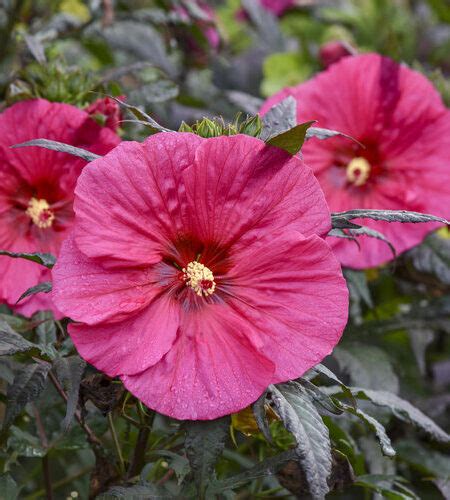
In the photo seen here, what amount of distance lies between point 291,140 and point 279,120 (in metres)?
0.12

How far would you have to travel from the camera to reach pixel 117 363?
809mm

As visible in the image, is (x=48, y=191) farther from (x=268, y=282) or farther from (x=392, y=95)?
(x=392, y=95)

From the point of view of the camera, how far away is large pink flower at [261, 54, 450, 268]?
1.32m

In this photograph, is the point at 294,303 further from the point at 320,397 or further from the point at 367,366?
the point at 367,366

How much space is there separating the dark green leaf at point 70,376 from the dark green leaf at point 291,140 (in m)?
0.29

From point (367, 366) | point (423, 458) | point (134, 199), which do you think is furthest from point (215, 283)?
point (423, 458)

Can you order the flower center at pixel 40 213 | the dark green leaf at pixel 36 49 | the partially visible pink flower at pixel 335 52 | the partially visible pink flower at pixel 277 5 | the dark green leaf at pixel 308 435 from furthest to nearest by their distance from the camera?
the partially visible pink flower at pixel 277 5 → the partially visible pink flower at pixel 335 52 → the dark green leaf at pixel 36 49 → the flower center at pixel 40 213 → the dark green leaf at pixel 308 435

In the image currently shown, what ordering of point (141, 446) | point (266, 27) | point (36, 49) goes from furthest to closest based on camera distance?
point (266, 27), point (36, 49), point (141, 446)

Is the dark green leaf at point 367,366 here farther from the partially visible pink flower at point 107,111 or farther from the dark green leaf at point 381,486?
the partially visible pink flower at point 107,111

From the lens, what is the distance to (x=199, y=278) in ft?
2.88

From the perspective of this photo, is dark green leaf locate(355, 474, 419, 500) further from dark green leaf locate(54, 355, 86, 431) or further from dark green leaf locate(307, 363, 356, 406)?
dark green leaf locate(54, 355, 86, 431)

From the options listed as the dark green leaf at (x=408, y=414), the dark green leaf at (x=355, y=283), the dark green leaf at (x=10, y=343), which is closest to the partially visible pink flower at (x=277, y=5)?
the dark green leaf at (x=355, y=283)

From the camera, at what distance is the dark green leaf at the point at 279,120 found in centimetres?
95

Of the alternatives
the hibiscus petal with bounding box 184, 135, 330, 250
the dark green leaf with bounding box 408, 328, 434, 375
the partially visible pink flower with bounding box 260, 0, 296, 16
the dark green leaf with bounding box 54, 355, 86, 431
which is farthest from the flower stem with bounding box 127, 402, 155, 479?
the partially visible pink flower with bounding box 260, 0, 296, 16
